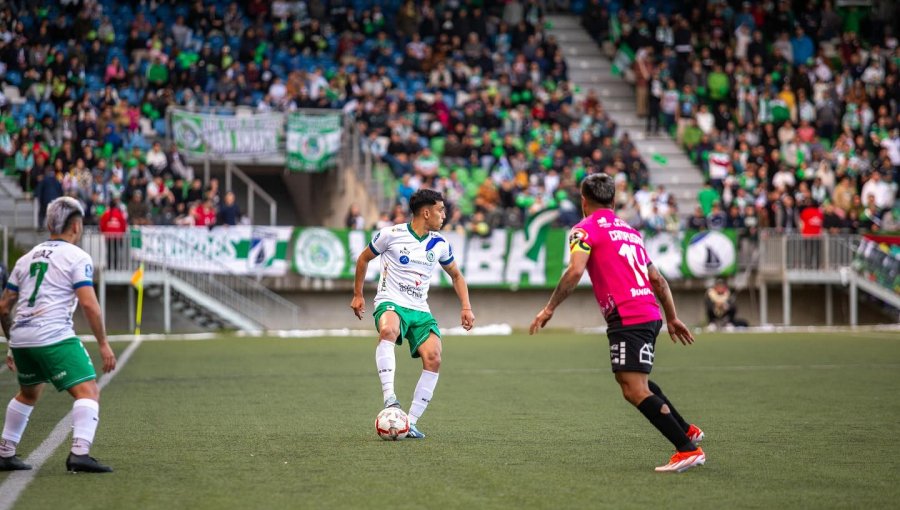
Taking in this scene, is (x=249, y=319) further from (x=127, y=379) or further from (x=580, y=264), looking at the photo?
(x=580, y=264)

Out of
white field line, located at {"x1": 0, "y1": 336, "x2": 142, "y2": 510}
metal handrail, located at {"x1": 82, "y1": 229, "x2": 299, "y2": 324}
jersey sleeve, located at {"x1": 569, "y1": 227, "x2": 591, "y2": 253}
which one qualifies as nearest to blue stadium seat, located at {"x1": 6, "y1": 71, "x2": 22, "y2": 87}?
metal handrail, located at {"x1": 82, "y1": 229, "x2": 299, "y2": 324}

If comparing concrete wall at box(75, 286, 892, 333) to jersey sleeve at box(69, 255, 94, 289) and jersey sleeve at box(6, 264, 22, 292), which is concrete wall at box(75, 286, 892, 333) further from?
jersey sleeve at box(69, 255, 94, 289)

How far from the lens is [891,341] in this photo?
899 inches

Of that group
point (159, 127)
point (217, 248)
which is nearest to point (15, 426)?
point (217, 248)

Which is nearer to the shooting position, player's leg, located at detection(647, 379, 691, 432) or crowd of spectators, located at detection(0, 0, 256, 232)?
player's leg, located at detection(647, 379, 691, 432)

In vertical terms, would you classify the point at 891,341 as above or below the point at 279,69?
below

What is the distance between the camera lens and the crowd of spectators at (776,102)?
31.9 m

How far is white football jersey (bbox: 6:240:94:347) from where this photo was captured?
7.87 meters

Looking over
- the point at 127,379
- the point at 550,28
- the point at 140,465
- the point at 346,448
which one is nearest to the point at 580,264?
the point at 346,448

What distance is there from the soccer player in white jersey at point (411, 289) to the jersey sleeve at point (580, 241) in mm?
2123

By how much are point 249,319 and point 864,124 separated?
1770 cm

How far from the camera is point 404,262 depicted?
34.2 ft

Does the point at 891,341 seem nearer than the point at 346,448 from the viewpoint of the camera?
No

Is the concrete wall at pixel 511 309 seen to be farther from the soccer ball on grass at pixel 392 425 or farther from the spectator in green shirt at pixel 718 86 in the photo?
the soccer ball on grass at pixel 392 425
